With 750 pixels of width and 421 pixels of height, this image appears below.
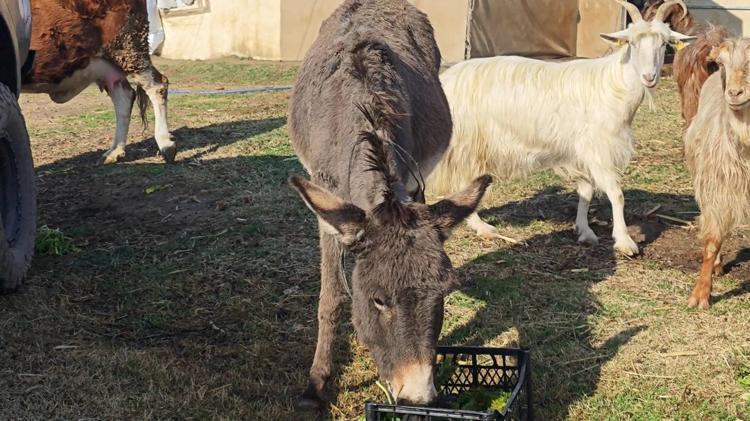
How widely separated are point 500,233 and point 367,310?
3.43 meters

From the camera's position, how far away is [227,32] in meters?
17.0

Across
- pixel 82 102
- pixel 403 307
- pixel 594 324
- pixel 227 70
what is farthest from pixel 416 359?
pixel 227 70

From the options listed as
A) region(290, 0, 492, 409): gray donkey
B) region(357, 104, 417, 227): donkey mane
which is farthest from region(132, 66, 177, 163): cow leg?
region(357, 104, 417, 227): donkey mane

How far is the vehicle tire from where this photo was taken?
5281 millimetres

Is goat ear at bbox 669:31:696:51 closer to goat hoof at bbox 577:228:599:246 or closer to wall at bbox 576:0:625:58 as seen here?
goat hoof at bbox 577:228:599:246

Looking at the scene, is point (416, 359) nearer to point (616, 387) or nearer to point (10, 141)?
point (616, 387)

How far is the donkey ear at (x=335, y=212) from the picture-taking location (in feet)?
11.2

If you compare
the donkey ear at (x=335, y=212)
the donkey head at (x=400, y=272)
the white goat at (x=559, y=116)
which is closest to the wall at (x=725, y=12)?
the white goat at (x=559, y=116)

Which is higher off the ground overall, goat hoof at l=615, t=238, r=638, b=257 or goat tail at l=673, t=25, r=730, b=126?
goat tail at l=673, t=25, r=730, b=126

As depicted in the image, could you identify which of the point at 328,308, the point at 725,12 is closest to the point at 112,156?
the point at 328,308

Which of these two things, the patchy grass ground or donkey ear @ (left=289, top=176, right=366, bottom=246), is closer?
donkey ear @ (left=289, top=176, right=366, bottom=246)

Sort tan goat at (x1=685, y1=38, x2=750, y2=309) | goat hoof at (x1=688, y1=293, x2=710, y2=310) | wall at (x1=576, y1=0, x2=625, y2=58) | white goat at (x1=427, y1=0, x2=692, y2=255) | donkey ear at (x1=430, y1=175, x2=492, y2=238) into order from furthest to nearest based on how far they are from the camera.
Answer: wall at (x1=576, y1=0, x2=625, y2=58), white goat at (x1=427, y1=0, x2=692, y2=255), goat hoof at (x1=688, y1=293, x2=710, y2=310), tan goat at (x1=685, y1=38, x2=750, y2=309), donkey ear at (x1=430, y1=175, x2=492, y2=238)

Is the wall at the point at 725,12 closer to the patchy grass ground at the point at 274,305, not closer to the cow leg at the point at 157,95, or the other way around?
the patchy grass ground at the point at 274,305

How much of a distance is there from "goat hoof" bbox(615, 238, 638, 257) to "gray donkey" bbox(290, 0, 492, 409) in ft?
6.09
